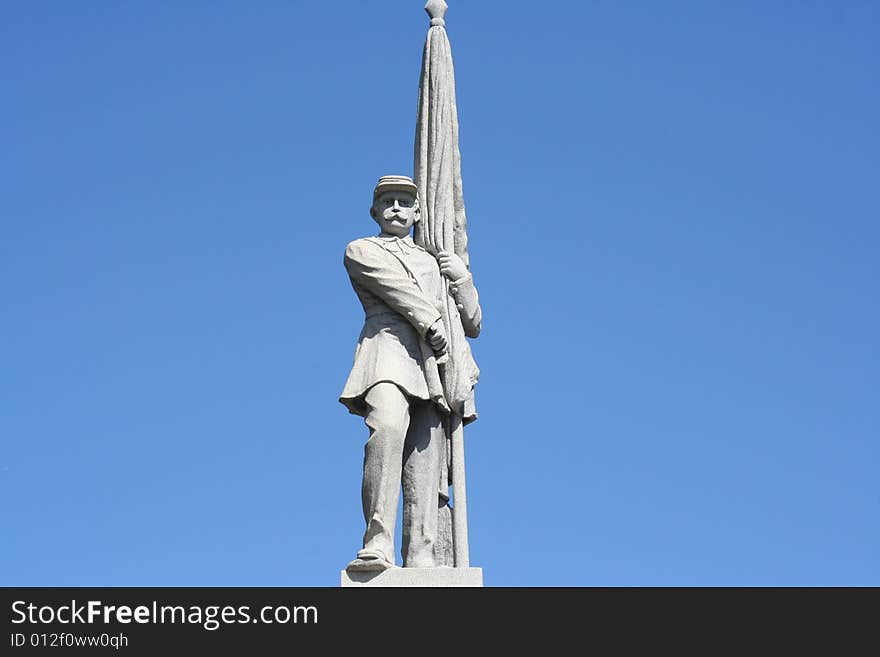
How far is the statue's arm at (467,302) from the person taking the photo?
14273 mm

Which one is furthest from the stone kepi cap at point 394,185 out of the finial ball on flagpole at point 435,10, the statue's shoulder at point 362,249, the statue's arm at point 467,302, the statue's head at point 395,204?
the finial ball on flagpole at point 435,10

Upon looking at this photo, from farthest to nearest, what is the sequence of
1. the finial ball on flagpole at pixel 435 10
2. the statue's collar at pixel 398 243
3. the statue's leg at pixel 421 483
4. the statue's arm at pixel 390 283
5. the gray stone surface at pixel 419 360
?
the finial ball on flagpole at pixel 435 10 → the statue's collar at pixel 398 243 → the statue's arm at pixel 390 283 → the statue's leg at pixel 421 483 → the gray stone surface at pixel 419 360

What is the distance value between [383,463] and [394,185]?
8.04 ft

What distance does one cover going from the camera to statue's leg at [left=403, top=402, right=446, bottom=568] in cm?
1348

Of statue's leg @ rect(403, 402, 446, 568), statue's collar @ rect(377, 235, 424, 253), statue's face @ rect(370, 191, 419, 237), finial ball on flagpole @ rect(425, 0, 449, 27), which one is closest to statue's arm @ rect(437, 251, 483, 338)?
statue's collar @ rect(377, 235, 424, 253)

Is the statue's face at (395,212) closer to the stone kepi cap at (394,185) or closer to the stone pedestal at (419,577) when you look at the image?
the stone kepi cap at (394,185)

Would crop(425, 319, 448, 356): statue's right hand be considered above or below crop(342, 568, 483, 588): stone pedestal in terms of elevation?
above

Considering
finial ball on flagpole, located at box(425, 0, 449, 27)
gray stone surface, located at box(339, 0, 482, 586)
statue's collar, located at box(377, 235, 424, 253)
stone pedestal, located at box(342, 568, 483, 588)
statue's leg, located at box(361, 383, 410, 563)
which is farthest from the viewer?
finial ball on flagpole, located at box(425, 0, 449, 27)

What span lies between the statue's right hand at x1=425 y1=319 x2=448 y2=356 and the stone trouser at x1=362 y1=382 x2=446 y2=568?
460 millimetres

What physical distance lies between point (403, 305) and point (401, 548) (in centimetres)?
199

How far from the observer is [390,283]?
13695 millimetres

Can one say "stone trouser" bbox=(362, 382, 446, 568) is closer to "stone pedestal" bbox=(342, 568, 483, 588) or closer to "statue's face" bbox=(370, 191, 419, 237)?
"stone pedestal" bbox=(342, 568, 483, 588)

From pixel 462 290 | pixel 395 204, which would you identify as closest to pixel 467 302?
pixel 462 290
